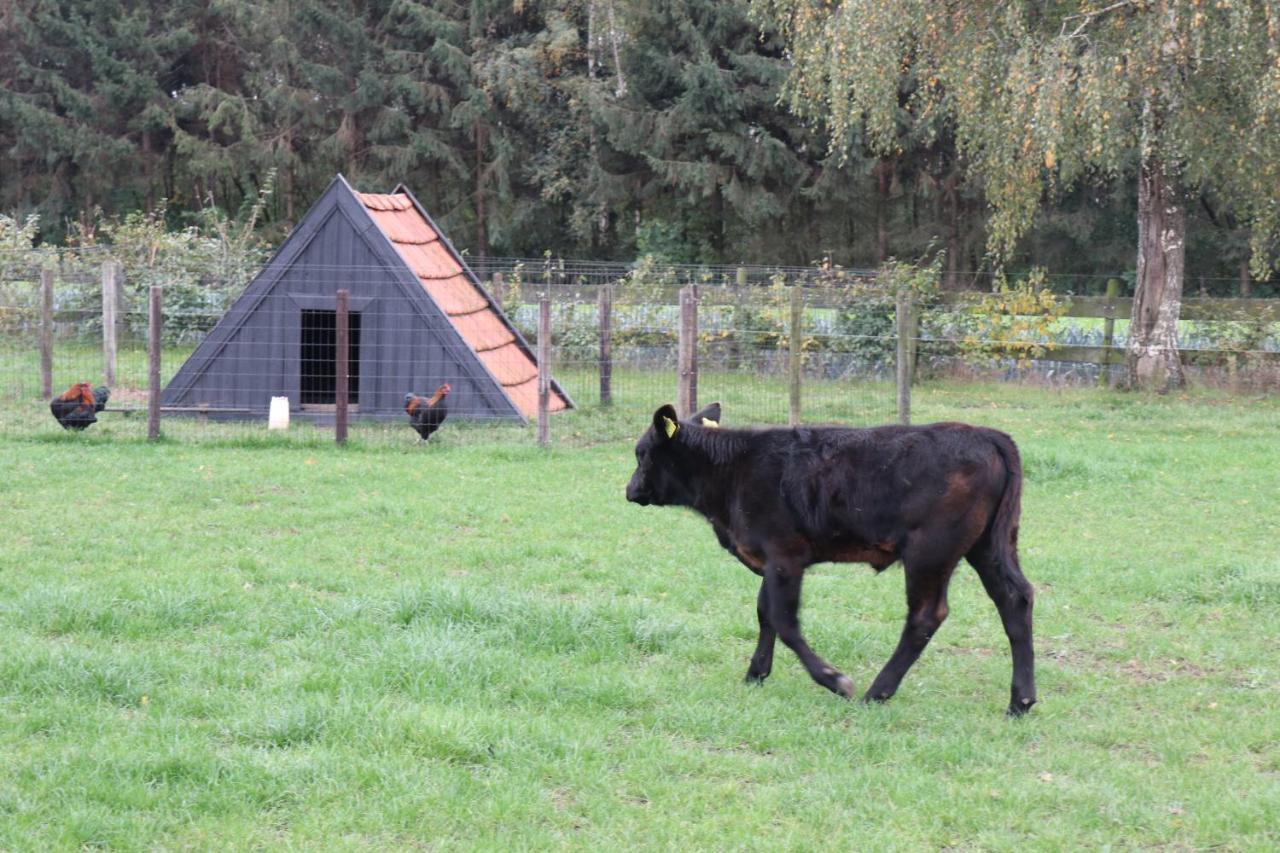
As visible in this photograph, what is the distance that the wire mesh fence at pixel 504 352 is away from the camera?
596 inches

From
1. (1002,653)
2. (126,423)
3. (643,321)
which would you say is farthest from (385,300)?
(1002,653)

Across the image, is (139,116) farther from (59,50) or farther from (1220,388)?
(1220,388)

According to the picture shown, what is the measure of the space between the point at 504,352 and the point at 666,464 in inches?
389

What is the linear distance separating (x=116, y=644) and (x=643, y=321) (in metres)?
14.8

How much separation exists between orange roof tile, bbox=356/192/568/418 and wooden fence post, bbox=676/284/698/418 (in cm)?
205

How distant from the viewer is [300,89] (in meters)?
39.7

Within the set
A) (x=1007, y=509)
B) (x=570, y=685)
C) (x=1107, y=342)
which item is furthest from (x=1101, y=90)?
(x=570, y=685)

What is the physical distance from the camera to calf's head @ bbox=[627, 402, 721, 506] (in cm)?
672

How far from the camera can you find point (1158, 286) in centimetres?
1889

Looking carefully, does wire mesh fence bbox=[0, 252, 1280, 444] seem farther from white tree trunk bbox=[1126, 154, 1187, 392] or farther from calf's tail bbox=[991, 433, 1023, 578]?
calf's tail bbox=[991, 433, 1023, 578]

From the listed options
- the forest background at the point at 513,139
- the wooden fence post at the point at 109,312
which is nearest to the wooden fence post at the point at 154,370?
the wooden fence post at the point at 109,312

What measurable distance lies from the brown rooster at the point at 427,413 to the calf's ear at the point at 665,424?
24.9ft

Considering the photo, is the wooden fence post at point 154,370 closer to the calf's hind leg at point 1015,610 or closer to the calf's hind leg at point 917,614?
the calf's hind leg at point 917,614

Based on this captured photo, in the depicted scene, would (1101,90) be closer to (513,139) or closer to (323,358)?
(323,358)
